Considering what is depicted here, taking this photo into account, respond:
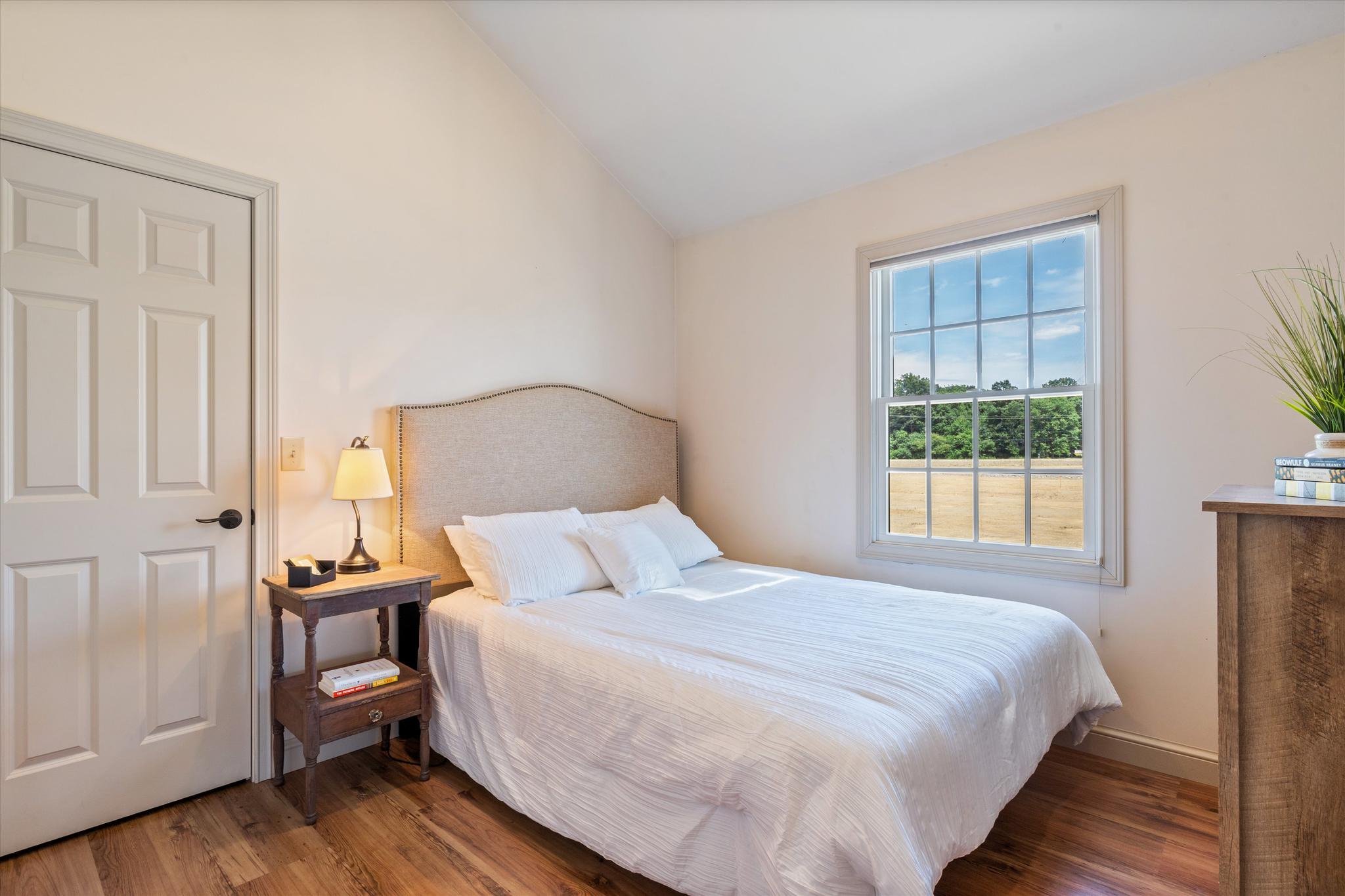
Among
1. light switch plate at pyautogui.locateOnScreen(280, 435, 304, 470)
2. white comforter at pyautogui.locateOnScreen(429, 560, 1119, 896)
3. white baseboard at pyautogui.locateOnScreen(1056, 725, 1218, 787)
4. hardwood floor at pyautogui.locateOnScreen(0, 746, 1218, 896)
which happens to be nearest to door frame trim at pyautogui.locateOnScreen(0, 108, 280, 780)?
light switch plate at pyautogui.locateOnScreen(280, 435, 304, 470)

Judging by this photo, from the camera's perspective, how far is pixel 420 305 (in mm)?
2893

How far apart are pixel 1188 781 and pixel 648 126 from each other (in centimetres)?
358

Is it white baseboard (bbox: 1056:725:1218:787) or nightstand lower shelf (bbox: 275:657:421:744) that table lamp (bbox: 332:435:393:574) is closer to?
nightstand lower shelf (bbox: 275:657:421:744)

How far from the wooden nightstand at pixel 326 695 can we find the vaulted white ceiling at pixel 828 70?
240 centimetres

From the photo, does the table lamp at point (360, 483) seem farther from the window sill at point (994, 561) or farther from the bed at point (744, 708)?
the window sill at point (994, 561)

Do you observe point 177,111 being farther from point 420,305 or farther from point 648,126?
point 648,126

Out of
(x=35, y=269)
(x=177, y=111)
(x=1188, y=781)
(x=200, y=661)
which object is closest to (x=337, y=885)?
(x=200, y=661)

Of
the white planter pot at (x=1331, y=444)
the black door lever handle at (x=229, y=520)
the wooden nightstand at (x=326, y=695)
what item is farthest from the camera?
the black door lever handle at (x=229, y=520)

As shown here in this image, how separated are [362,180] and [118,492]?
57.5 inches

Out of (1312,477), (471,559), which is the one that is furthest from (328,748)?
(1312,477)

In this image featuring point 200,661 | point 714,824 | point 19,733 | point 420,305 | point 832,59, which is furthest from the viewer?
point 420,305

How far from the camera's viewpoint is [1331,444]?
4.42ft

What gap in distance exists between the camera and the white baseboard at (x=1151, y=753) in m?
2.37

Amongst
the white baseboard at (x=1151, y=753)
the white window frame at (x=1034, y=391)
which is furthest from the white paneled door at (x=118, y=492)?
the white baseboard at (x=1151, y=753)
